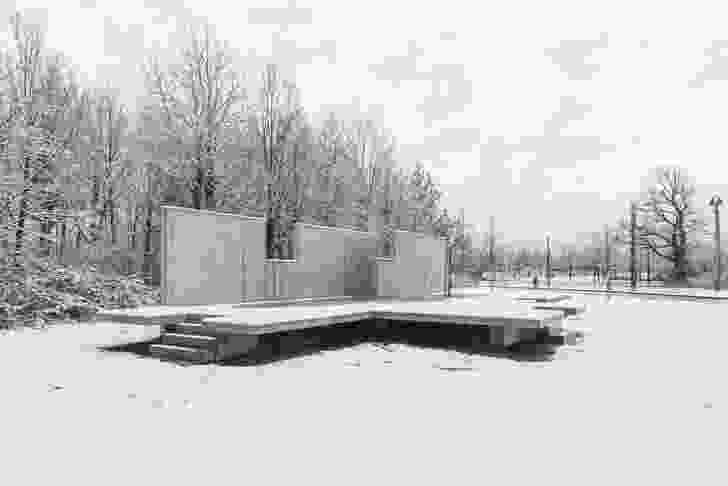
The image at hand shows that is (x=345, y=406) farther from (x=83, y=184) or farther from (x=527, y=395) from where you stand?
(x=83, y=184)

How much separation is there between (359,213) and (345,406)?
920 inches

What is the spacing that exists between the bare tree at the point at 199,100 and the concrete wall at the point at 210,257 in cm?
939

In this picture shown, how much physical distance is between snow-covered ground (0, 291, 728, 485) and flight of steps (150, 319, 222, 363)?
1.26 feet

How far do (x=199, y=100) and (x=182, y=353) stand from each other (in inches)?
585

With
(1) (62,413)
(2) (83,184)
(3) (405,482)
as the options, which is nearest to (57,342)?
(1) (62,413)

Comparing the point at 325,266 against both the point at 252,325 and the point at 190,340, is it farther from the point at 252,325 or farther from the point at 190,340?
the point at 252,325

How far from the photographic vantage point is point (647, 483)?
3375 mm

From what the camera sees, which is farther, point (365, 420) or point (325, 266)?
point (325, 266)

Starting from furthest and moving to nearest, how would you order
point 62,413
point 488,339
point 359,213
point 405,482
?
1. point 359,213
2. point 488,339
3. point 62,413
4. point 405,482

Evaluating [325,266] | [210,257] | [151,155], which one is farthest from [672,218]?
[210,257]

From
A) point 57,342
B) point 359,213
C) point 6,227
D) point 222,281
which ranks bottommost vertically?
point 57,342

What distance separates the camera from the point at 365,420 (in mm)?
4742

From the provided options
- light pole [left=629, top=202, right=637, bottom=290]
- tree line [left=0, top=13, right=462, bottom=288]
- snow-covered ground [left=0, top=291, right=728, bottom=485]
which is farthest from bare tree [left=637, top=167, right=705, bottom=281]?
snow-covered ground [left=0, top=291, right=728, bottom=485]

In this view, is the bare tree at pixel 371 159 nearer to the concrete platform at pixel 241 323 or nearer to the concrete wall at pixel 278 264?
the concrete wall at pixel 278 264
